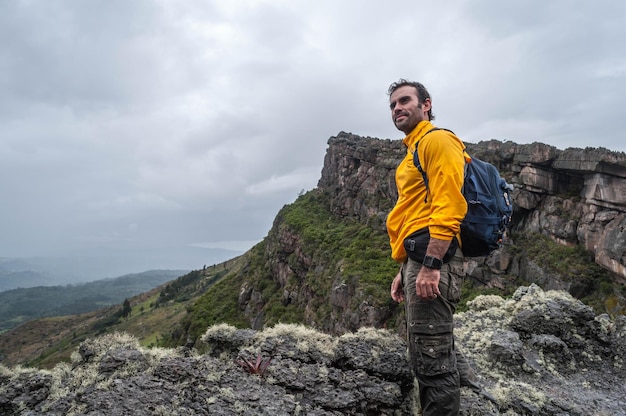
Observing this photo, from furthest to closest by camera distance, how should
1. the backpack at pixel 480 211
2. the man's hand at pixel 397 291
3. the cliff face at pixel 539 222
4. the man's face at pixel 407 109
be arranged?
the cliff face at pixel 539 222
the man's hand at pixel 397 291
the man's face at pixel 407 109
the backpack at pixel 480 211

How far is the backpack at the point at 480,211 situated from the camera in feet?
13.9

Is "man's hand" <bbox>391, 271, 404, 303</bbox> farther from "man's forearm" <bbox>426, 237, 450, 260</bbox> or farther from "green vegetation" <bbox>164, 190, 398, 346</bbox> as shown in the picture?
"green vegetation" <bbox>164, 190, 398, 346</bbox>

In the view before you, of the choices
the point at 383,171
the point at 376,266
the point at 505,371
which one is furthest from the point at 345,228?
the point at 505,371

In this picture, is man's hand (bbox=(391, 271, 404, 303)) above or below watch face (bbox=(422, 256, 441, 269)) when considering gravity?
below

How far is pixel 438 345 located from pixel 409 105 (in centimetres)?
307

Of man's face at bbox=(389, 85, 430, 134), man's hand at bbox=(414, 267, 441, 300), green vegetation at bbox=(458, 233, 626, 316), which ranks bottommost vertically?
green vegetation at bbox=(458, 233, 626, 316)

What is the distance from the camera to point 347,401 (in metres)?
4.93

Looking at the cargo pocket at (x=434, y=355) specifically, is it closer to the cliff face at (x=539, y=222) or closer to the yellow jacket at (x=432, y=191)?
the yellow jacket at (x=432, y=191)

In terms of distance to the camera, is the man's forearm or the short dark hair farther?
the short dark hair

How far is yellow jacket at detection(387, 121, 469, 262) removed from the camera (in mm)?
3895

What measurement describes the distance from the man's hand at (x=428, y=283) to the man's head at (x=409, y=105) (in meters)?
2.00

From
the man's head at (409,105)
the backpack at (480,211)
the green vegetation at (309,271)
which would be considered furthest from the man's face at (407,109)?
the green vegetation at (309,271)

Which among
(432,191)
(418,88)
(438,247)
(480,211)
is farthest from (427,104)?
(438,247)

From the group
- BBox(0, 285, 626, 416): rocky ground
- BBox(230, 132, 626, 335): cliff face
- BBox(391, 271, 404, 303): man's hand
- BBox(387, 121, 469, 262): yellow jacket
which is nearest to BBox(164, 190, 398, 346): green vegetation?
BBox(230, 132, 626, 335): cliff face
